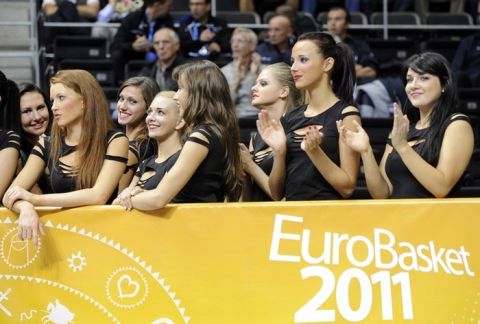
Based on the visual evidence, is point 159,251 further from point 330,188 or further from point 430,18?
point 430,18

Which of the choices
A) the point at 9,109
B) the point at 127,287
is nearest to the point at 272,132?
the point at 127,287

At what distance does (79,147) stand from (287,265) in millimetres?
1214

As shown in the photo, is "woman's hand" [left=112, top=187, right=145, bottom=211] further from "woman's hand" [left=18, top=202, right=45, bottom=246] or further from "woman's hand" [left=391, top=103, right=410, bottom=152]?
"woman's hand" [left=391, top=103, right=410, bottom=152]

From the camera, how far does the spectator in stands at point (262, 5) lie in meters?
12.4

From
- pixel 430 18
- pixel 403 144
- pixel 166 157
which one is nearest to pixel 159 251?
pixel 166 157

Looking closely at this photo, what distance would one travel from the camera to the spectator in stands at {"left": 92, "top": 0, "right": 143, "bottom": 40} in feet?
37.6

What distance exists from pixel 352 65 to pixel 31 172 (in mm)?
1759

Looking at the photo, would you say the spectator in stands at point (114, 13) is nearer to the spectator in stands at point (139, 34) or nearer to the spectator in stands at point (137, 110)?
the spectator in stands at point (139, 34)

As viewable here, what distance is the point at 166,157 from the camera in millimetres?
5312

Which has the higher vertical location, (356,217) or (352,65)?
(352,65)

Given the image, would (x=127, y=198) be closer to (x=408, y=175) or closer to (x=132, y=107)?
(x=132, y=107)

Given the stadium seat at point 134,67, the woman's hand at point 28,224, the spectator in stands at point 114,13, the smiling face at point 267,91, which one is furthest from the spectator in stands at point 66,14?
the woman's hand at point 28,224

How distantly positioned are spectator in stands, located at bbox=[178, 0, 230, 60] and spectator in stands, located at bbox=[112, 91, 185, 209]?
15.8ft

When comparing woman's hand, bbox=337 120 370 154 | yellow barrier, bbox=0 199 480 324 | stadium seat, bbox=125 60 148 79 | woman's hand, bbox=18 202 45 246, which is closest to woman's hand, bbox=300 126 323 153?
woman's hand, bbox=337 120 370 154
